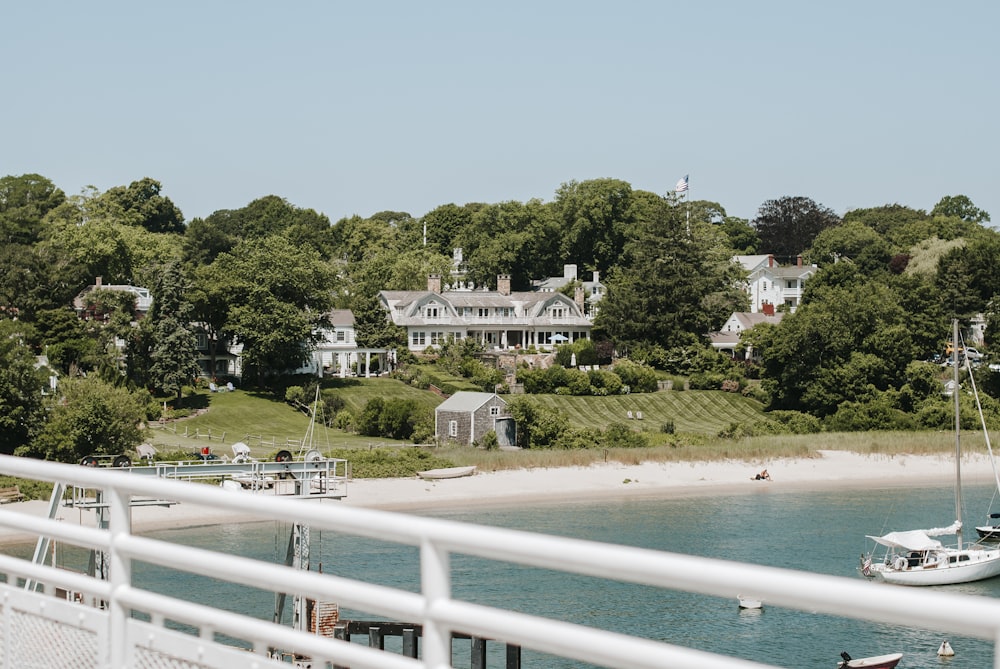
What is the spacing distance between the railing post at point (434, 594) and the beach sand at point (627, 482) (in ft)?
138

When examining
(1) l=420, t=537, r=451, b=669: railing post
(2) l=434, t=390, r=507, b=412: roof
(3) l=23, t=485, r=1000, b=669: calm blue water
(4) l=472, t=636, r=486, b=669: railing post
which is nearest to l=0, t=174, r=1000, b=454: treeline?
(2) l=434, t=390, r=507, b=412: roof

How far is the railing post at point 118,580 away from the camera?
4559mm

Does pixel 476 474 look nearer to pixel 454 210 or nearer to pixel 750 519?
pixel 750 519

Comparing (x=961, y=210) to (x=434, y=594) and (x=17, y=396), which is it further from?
(x=434, y=594)

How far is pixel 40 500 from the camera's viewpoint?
44969 mm

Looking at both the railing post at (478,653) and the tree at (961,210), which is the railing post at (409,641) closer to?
the railing post at (478,653)

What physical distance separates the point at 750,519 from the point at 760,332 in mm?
37856

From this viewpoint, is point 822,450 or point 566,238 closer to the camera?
point 822,450

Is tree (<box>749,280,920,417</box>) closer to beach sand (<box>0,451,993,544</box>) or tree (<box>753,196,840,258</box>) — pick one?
beach sand (<box>0,451,993,544</box>)

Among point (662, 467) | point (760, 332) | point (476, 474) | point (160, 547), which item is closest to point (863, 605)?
point (160, 547)

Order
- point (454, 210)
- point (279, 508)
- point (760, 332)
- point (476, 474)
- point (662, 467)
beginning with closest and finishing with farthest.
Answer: point (279, 508) → point (476, 474) → point (662, 467) → point (760, 332) → point (454, 210)

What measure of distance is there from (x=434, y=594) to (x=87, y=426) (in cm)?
4782

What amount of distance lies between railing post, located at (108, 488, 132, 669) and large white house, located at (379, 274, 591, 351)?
269ft

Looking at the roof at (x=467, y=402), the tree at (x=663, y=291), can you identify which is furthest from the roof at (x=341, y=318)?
the roof at (x=467, y=402)
